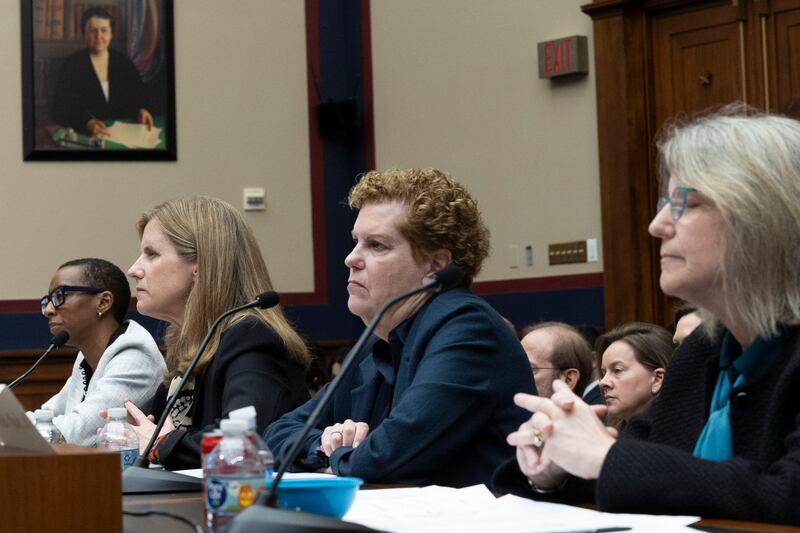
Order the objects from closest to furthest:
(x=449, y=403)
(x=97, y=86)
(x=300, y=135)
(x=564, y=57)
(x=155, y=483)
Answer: (x=155, y=483) < (x=449, y=403) < (x=564, y=57) < (x=97, y=86) < (x=300, y=135)

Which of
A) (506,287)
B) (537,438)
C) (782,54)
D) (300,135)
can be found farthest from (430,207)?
(300,135)

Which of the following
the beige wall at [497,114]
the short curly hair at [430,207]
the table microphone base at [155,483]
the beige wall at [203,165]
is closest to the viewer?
the table microphone base at [155,483]

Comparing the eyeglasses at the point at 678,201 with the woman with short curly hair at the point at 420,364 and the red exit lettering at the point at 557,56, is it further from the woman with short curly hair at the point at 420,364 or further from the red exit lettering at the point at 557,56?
the red exit lettering at the point at 557,56

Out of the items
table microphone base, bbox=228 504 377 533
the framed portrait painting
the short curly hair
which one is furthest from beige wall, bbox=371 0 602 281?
table microphone base, bbox=228 504 377 533

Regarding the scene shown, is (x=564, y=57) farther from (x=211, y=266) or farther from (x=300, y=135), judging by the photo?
(x=211, y=266)

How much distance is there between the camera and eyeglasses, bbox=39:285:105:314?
4418 mm

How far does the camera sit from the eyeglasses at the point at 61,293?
442cm

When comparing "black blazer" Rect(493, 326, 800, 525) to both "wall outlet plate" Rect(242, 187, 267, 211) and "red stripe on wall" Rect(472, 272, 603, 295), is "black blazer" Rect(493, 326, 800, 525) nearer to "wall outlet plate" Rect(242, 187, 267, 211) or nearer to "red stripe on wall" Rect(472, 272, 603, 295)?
"red stripe on wall" Rect(472, 272, 603, 295)

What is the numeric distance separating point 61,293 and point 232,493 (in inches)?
119

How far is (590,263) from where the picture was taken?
6.50 meters

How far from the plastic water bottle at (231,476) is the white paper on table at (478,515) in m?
0.15

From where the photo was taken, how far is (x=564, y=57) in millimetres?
6559

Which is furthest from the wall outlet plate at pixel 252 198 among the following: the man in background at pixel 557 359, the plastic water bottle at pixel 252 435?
the plastic water bottle at pixel 252 435

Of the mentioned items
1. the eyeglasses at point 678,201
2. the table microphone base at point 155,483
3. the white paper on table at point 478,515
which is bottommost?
the table microphone base at point 155,483
